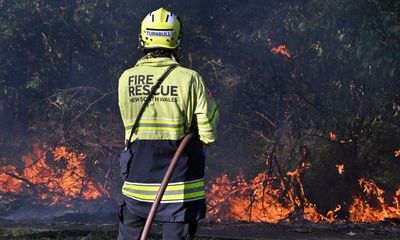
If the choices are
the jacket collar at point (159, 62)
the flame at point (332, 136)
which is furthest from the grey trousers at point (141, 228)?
the flame at point (332, 136)

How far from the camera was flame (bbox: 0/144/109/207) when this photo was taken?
11219 mm

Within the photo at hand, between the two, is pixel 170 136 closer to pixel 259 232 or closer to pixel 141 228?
pixel 141 228

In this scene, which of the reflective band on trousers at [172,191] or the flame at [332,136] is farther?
the flame at [332,136]

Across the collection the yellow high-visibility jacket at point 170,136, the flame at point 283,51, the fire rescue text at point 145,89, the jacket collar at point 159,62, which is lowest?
the yellow high-visibility jacket at point 170,136

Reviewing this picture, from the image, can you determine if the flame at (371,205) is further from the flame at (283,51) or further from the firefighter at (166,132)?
the firefighter at (166,132)

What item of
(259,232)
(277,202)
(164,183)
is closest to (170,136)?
(164,183)

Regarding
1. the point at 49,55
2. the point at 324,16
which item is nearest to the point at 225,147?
the point at 324,16

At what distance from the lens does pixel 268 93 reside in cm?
1084

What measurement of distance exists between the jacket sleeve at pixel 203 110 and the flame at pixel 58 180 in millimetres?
7891

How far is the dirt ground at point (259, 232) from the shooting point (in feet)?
21.4

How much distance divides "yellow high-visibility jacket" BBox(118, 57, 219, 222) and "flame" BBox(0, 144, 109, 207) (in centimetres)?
774

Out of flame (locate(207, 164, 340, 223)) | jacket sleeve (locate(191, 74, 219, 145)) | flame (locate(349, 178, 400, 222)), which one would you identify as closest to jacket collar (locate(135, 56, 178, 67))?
jacket sleeve (locate(191, 74, 219, 145))

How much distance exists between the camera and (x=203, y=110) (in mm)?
3479

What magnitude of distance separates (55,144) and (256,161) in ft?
12.5
